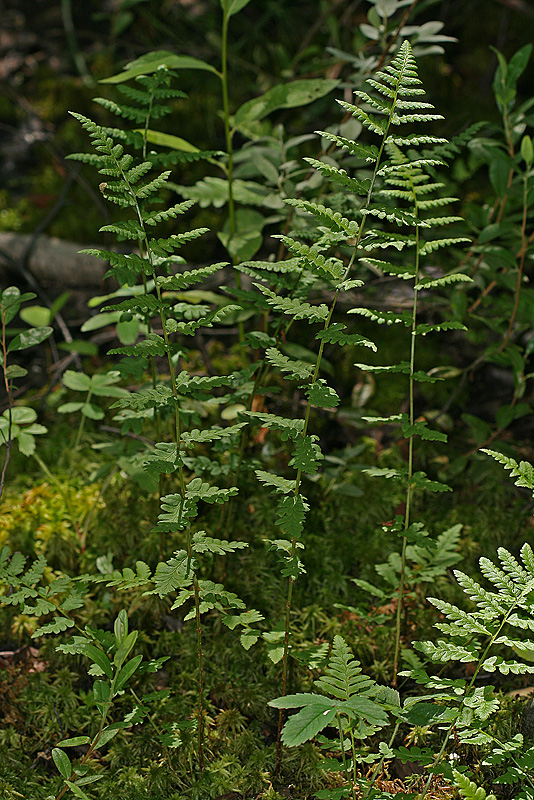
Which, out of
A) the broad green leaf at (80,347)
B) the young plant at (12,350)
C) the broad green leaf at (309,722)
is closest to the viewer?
the broad green leaf at (309,722)

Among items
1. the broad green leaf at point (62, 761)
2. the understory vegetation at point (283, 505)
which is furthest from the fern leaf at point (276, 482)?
the broad green leaf at point (62, 761)

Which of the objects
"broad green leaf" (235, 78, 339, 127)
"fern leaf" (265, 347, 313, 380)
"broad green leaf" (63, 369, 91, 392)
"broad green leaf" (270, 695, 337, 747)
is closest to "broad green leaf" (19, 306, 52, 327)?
"broad green leaf" (63, 369, 91, 392)

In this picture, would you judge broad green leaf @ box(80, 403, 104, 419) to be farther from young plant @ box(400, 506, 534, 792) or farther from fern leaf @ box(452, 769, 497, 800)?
fern leaf @ box(452, 769, 497, 800)

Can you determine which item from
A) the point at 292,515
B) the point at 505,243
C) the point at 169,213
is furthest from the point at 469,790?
the point at 505,243

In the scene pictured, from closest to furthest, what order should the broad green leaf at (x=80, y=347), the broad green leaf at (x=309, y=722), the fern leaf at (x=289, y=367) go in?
the broad green leaf at (x=309, y=722), the fern leaf at (x=289, y=367), the broad green leaf at (x=80, y=347)

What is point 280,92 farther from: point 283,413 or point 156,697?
point 156,697

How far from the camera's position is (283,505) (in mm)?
1657

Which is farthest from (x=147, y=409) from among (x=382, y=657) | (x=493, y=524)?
(x=493, y=524)

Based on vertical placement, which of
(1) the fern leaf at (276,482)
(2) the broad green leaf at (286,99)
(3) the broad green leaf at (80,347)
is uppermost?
(2) the broad green leaf at (286,99)

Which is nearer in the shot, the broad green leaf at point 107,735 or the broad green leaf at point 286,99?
the broad green leaf at point 107,735

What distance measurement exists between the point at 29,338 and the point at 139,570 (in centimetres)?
94

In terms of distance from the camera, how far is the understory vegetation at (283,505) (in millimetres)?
1661

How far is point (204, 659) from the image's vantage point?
2.24 metres

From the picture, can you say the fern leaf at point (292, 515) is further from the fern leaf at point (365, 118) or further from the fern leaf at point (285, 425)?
the fern leaf at point (365, 118)
